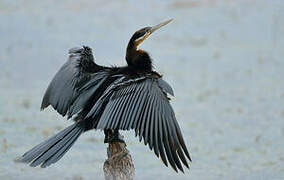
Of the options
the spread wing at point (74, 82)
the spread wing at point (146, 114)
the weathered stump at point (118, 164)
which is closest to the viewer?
the spread wing at point (146, 114)

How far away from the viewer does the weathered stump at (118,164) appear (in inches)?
228

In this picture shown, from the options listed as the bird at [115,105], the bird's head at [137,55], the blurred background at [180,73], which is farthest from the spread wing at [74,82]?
the blurred background at [180,73]

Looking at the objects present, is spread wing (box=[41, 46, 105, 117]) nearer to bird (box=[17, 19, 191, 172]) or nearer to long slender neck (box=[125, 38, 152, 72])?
bird (box=[17, 19, 191, 172])

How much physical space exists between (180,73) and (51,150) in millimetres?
7890

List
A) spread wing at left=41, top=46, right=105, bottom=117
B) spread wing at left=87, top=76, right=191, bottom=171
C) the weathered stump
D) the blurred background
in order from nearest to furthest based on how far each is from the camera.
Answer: spread wing at left=87, top=76, right=191, bottom=171, the weathered stump, spread wing at left=41, top=46, right=105, bottom=117, the blurred background

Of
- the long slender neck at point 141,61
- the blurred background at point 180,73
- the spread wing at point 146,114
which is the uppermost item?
the long slender neck at point 141,61

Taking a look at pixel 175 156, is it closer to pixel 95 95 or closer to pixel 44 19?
pixel 95 95

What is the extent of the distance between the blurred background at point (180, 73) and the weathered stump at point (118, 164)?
2.00 meters

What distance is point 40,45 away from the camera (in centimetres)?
1371

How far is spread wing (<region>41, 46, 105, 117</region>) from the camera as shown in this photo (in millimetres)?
6086

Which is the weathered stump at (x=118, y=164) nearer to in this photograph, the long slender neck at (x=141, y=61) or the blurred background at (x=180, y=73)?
the long slender neck at (x=141, y=61)

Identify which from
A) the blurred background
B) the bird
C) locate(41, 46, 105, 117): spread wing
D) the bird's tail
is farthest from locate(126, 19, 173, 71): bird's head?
the blurred background

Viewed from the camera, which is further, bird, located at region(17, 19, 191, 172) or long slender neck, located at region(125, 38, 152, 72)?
long slender neck, located at region(125, 38, 152, 72)

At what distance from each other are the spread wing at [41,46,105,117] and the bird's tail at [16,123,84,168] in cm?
38
